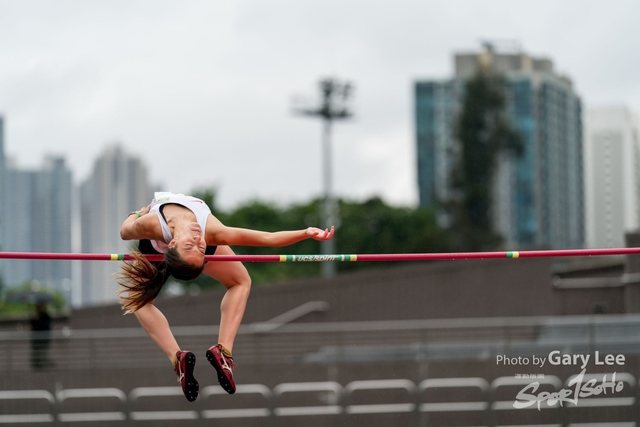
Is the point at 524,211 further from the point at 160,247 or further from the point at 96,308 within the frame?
the point at 160,247

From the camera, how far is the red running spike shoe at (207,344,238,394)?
7.34 meters

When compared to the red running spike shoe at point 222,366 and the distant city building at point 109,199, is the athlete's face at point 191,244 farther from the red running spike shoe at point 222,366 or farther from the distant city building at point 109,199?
the distant city building at point 109,199

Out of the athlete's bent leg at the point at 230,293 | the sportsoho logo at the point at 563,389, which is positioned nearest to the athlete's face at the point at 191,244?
A: the athlete's bent leg at the point at 230,293

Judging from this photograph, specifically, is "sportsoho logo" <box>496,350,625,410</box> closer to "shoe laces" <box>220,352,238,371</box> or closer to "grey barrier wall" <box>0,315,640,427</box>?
"grey barrier wall" <box>0,315,640,427</box>

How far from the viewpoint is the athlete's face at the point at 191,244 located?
6.96m

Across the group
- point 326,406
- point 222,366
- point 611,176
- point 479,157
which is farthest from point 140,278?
point 479,157

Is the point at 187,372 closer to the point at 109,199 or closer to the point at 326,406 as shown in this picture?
the point at 326,406

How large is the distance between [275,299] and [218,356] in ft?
46.1

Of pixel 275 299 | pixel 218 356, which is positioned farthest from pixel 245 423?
pixel 275 299

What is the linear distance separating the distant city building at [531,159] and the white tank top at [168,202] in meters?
48.8

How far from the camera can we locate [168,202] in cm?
744

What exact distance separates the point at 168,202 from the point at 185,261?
0.67 meters

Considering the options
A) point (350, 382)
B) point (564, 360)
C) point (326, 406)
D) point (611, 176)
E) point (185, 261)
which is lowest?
point (326, 406)

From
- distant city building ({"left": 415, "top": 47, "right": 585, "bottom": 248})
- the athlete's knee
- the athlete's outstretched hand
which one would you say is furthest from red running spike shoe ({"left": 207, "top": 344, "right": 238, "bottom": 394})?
distant city building ({"left": 415, "top": 47, "right": 585, "bottom": 248})
